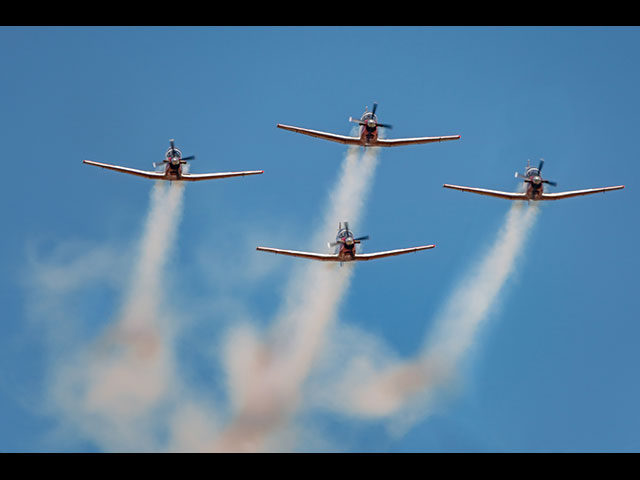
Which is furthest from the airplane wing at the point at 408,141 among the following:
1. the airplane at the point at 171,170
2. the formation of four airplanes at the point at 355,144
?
the airplane at the point at 171,170

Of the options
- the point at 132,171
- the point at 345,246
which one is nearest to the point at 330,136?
the point at 345,246

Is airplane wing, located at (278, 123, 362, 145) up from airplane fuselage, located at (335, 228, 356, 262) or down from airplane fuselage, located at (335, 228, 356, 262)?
up

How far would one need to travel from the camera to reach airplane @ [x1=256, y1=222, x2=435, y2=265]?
116m

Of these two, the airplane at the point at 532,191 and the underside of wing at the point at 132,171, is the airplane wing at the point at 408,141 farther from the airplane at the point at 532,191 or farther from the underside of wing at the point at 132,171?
the underside of wing at the point at 132,171

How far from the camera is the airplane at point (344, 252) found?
116m

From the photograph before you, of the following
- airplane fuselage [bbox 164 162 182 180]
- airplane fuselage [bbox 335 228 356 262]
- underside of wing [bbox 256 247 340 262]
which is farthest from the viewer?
airplane fuselage [bbox 164 162 182 180]

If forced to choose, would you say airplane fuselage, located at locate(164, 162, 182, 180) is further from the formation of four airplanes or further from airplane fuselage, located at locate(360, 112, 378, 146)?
airplane fuselage, located at locate(360, 112, 378, 146)

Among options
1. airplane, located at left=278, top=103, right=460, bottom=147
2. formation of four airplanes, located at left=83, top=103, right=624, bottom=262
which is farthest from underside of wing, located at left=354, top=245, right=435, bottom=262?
airplane, located at left=278, top=103, right=460, bottom=147

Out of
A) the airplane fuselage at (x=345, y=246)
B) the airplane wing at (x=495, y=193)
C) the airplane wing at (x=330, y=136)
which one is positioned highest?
the airplane wing at (x=330, y=136)

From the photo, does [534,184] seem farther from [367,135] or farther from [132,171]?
[132,171]
